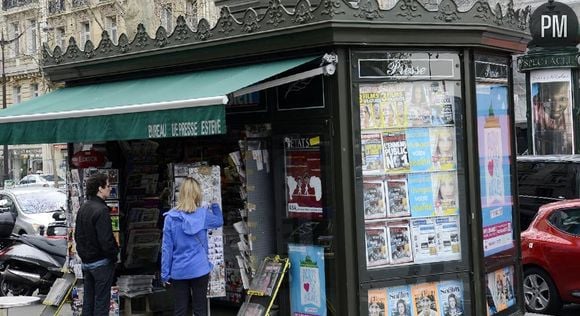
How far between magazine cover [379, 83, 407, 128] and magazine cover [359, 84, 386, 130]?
0.04 m

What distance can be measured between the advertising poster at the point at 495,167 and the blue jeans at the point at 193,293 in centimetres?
284

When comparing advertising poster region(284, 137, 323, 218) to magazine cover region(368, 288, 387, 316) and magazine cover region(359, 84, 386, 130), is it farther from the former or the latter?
magazine cover region(368, 288, 387, 316)

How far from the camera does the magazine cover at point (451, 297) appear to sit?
7.25 m

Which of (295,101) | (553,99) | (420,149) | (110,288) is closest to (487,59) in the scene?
(420,149)

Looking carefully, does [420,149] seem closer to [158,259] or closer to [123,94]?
[123,94]

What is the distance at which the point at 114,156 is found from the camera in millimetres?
9711

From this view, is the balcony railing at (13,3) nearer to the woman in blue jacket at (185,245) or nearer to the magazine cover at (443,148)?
the woman in blue jacket at (185,245)

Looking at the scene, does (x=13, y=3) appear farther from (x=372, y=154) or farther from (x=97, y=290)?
(x=372, y=154)

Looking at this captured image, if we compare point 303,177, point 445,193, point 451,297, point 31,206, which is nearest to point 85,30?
point 31,206

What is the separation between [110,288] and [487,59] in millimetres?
4618

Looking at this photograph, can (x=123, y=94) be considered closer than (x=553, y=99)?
Yes

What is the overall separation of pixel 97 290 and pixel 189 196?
173 centimetres

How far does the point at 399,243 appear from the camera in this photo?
7.12m

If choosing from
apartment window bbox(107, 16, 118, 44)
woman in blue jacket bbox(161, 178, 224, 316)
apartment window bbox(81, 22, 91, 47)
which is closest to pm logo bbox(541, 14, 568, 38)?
woman in blue jacket bbox(161, 178, 224, 316)
